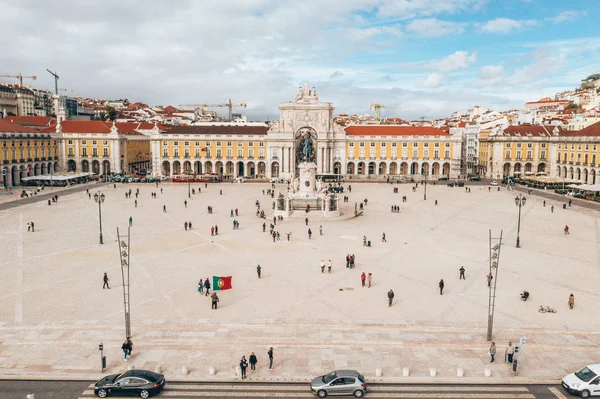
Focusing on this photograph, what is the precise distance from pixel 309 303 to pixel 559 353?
1011 cm

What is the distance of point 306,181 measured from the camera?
167 feet

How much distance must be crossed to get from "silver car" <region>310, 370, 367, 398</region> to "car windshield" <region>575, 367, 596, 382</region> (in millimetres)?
6657

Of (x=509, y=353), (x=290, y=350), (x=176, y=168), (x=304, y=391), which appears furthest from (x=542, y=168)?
(x=304, y=391)

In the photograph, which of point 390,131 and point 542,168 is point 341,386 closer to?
point 390,131

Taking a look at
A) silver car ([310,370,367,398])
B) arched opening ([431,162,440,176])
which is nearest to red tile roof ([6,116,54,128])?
arched opening ([431,162,440,176])

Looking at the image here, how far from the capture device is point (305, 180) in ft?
167

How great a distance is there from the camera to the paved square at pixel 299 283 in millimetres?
18594

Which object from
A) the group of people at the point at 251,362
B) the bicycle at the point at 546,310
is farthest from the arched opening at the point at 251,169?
the group of people at the point at 251,362

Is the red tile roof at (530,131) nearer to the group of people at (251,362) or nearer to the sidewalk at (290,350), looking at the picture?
the sidewalk at (290,350)

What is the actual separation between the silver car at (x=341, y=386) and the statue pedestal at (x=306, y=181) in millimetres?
35866

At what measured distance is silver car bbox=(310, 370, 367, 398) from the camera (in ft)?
47.4

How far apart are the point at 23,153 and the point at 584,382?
269 feet

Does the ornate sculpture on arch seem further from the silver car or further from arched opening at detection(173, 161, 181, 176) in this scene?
the silver car

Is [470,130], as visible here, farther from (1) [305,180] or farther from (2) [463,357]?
(2) [463,357]
